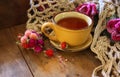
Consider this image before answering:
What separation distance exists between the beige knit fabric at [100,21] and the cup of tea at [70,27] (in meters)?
0.04

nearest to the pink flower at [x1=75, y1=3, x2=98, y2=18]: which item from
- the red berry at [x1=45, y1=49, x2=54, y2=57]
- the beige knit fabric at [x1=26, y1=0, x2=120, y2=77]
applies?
the beige knit fabric at [x1=26, y1=0, x2=120, y2=77]

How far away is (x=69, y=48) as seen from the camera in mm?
630

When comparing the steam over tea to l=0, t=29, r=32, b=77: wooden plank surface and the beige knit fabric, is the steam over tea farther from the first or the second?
l=0, t=29, r=32, b=77: wooden plank surface

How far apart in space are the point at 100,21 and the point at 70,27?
97mm

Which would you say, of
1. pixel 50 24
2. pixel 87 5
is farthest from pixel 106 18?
pixel 50 24

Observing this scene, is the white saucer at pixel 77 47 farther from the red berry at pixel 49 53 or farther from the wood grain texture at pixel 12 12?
the wood grain texture at pixel 12 12

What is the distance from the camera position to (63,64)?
60 centimetres

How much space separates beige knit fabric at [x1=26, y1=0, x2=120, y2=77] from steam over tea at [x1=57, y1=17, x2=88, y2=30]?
0.05m

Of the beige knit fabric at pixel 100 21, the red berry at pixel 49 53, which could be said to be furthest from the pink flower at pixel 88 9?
the red berry at pixel 49 53

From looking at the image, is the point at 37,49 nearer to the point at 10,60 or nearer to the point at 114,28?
the point at 10,60

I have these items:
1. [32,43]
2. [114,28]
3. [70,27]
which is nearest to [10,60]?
[32,43]

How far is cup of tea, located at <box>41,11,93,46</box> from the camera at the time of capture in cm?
60

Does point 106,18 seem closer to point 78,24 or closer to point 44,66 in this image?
point 78,24

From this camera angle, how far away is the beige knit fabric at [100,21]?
22.5 inches
